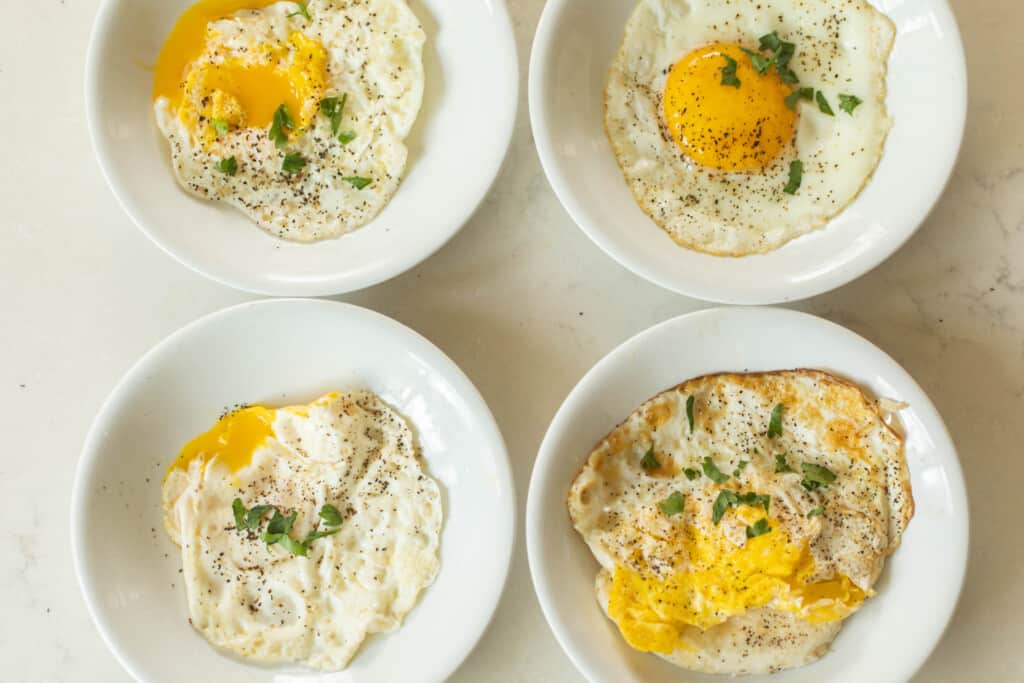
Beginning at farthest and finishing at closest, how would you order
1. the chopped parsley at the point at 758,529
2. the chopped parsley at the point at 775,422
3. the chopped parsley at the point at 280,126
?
the chopped parsley at the point at 280,126 → the chopped parsley at the point at 775,422 → the chopped parsley at the point at 758,529

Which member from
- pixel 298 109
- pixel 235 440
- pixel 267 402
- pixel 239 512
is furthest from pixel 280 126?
pixel 239 512

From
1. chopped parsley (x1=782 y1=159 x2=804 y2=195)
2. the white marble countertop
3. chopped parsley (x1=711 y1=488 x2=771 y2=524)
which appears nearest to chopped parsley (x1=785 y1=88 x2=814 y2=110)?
chopped parsley (x1=782 y1=159 x2=804 y2=195)

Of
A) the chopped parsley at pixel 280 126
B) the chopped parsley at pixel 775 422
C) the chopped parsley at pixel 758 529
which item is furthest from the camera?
the chopped parsley at pixel 280 126

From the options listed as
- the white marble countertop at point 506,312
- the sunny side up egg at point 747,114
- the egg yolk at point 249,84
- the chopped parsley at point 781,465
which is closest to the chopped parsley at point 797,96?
the sunny side up egg at point 747,114

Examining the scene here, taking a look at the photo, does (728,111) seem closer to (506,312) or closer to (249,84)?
(506,312)

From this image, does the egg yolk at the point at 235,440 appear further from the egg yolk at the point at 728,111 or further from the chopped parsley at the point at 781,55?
the chopped parsley at the point at 781,55

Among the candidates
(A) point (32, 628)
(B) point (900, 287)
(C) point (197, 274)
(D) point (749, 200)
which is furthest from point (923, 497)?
(A) point (32, 628)

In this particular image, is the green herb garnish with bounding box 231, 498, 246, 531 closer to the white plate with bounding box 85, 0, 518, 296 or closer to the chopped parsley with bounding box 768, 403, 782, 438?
the white plate with bounding box 85, 0, 518, 296
